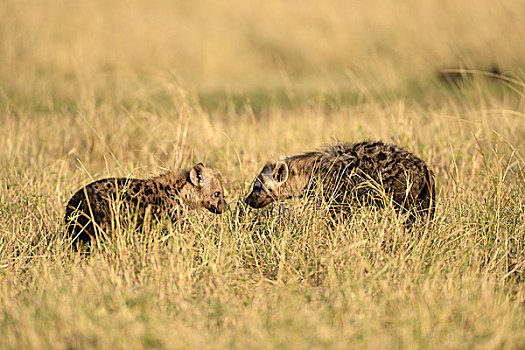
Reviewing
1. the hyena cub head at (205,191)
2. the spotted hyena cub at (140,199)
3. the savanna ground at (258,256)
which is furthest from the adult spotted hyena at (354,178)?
the spotted hyena cub at (140,199)

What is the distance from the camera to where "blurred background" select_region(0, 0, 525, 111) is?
45.1 feet

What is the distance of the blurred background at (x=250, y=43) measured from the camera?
13.7 metres

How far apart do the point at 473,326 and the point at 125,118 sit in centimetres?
597

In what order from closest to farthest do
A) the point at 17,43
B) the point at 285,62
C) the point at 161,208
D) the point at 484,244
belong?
1. the point at 484,244
2. the point at 161,208
3. the point at 17,43
4. the point at 285,62

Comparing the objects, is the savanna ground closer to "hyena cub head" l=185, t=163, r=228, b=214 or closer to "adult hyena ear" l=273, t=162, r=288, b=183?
"hyena cub head" l=185, t=163, r=228, b=214

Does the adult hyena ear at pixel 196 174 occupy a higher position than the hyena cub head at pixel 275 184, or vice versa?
the adult hyena ear at pixel 196 174

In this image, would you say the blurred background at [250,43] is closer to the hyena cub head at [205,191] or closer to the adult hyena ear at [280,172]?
the adult hyena ear at [280,172]

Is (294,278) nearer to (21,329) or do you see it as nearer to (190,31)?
(21,329)

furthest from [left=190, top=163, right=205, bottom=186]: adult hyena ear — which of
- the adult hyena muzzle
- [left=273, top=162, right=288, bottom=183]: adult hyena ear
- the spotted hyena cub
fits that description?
[left=273, top=162, right=288, bottom=183]: adult hyena ear

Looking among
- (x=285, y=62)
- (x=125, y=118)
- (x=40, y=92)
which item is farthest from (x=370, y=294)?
(x=285, y=62)

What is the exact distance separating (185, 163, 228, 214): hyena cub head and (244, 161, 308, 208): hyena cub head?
1.04 ft

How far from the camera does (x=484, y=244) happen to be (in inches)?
202

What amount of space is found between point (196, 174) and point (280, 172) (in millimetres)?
839

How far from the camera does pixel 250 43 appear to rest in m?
18.3
